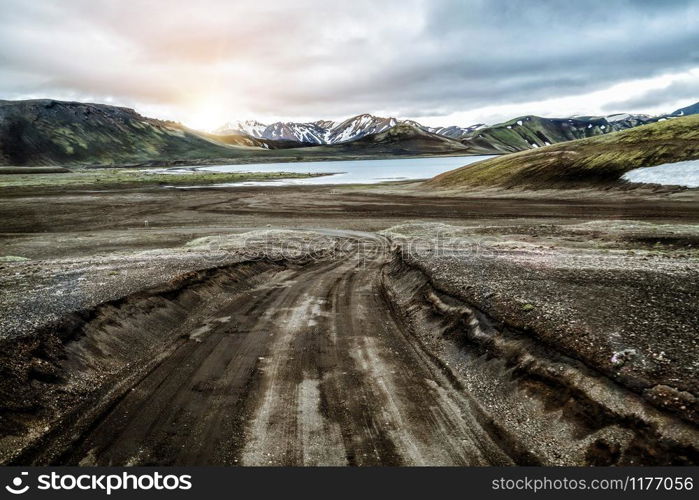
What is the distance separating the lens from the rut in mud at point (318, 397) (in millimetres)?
7285

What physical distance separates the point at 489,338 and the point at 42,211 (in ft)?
197

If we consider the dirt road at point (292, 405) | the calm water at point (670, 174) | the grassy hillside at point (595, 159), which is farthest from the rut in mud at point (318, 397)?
the grassy hillside at point (595, 159)

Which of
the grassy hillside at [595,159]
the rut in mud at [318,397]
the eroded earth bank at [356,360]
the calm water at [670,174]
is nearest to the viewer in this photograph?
the rut in mud at [318,397]

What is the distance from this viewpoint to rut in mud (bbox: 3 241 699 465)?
7.29m

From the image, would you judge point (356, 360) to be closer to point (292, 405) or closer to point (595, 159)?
point (292, 405)

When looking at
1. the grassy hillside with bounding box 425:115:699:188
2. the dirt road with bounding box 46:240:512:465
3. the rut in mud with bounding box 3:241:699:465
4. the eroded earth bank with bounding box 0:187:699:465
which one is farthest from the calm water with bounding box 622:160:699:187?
the dirt road with bounding box 46:240:512:465

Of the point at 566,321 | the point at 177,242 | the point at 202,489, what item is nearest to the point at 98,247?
the point at 177,242

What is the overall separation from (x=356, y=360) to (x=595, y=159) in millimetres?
71478

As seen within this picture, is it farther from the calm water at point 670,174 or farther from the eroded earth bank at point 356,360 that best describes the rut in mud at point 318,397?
the calm water at point 670,174

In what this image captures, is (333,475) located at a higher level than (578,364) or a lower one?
lower

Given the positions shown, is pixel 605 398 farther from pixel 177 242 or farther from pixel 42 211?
pixel 42 211

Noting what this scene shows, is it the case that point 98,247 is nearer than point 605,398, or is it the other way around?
point 605,398

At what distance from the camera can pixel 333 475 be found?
6363 mm

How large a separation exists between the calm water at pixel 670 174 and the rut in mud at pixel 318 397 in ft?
181
